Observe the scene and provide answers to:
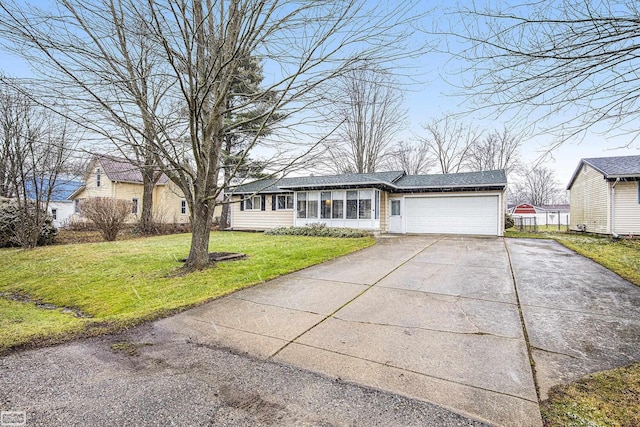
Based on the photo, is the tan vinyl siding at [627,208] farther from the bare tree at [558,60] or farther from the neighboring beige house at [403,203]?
the bare tree at [558,60]

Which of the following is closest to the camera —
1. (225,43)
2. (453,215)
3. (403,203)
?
(225,43)

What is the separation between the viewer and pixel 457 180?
50.9ft

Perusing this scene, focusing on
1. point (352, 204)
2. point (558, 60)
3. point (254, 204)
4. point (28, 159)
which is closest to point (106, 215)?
point (28, 159)

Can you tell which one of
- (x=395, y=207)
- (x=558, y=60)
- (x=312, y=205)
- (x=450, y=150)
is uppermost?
(x=450, y=150)

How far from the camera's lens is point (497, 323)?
3.42 metres

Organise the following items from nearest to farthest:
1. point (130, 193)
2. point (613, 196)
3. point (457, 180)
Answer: point (613, 196) < point (457, 180) < point (130, 193)

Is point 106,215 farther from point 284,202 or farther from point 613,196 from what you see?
point 613,196

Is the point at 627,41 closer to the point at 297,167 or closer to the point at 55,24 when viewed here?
the point at 297,167

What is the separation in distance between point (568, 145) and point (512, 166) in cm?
3099

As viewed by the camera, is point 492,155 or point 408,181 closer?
point 408,181

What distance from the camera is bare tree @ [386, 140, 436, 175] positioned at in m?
30.3

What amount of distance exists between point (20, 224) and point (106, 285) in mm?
8743

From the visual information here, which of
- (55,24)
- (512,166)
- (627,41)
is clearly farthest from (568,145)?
(512,166)

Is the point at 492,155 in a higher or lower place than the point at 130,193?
higher
